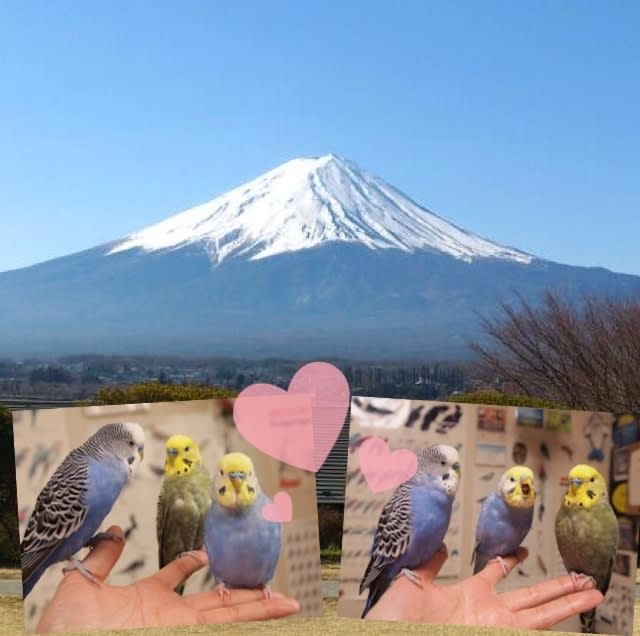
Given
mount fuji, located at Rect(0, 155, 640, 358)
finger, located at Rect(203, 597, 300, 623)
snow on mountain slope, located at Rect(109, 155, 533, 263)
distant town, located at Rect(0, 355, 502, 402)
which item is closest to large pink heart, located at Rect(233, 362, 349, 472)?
finger, located at Rect(203, 597, 300, 623)

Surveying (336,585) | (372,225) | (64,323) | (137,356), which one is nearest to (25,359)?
(64,323)

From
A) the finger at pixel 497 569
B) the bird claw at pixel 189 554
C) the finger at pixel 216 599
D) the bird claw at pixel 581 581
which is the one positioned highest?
the bird claw at pixel 189 554

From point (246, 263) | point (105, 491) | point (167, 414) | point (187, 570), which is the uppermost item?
point (246, 263)

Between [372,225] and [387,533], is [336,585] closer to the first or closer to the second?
[387,533]

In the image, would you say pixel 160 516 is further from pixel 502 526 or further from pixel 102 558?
pixel 502 526

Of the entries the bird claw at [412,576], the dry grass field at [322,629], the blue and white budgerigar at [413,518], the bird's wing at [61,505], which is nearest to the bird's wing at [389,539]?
the blue and white budgerigar at [413,518]

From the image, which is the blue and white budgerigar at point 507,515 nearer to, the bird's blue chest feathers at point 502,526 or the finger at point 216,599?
the bird's blue chest feathers at point 502,526

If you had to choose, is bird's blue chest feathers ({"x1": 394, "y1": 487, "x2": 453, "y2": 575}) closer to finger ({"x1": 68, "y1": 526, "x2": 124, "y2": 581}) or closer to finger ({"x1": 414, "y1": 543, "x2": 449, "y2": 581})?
finger ({"x1": 414, "y1": 543, "x2": 449, "y2": 581})
